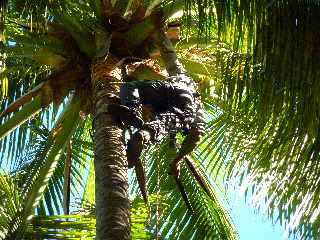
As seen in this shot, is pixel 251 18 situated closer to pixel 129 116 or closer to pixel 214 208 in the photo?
pixel 129 116

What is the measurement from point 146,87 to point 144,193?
0.76 meters

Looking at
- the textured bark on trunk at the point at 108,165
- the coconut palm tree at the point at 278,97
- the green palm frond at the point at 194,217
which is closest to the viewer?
the textured bark on trunk at the point at 108,165

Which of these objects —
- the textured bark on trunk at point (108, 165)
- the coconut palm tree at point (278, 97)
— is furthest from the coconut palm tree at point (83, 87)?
the coconut palm tree at point (278, 97)

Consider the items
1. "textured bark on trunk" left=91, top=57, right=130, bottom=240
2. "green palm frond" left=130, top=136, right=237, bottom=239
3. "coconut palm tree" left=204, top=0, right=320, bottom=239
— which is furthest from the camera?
"green palm frond" left=130, top=136, right=237, bottom=239

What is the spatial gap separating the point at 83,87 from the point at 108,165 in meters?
1.66

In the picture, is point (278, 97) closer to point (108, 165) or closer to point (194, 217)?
point (108, 165)

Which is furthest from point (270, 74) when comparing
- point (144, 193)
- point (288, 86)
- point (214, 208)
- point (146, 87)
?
point (214, 208)

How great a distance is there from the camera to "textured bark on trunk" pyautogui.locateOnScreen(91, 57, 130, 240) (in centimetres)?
419

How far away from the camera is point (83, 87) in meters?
6.22

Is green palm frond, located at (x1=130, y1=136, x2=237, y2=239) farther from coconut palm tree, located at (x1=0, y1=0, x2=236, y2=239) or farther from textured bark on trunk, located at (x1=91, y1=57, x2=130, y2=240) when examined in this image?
textured bark on trunk, located at (x1=91, y1=57, x2=130, y2=240)

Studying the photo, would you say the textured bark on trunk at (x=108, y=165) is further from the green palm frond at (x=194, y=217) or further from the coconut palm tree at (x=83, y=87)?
the green palm frond at (x=194, y=217)

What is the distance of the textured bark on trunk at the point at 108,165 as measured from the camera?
4191mm

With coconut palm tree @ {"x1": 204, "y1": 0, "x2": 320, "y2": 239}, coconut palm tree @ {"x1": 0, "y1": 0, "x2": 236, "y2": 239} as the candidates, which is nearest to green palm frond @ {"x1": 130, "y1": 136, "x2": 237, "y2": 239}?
coconut palm tree @ {"x1": 0, "y1": 0, "x2": 236, "y2": 239}

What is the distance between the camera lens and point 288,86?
4855 mm
